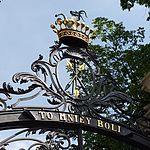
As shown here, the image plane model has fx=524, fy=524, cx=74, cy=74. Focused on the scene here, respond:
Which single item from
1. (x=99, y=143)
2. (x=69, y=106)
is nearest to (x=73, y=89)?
(x=69, y=106)

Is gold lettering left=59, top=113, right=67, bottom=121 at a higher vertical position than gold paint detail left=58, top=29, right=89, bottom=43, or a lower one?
lower

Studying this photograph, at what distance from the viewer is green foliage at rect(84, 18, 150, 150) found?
13344 mm

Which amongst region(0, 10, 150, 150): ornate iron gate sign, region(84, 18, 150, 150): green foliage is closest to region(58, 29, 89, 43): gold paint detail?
region(0, 10, 150, 150): ornate iron gate sign

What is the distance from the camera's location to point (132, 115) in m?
8.23

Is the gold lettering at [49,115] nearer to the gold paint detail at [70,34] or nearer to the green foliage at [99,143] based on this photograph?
the gold paint detail at [70,34]

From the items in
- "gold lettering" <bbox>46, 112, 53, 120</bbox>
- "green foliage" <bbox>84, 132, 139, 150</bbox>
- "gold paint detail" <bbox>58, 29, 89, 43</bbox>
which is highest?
"green foliage" <bbox>84, 132, 139, 150</bbox>

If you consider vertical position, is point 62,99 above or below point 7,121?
above

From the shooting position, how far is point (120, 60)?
15.4 m

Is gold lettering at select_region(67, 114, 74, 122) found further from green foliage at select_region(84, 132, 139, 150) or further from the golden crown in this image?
green foliage at select_region(84, 132, 139, 150)

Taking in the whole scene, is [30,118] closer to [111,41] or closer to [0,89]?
[0,89]

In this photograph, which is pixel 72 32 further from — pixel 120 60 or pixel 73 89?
pixel 120 60

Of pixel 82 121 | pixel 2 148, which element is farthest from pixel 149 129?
pixel 2 148

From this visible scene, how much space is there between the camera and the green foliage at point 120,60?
13.3m

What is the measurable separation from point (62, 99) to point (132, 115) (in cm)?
126
